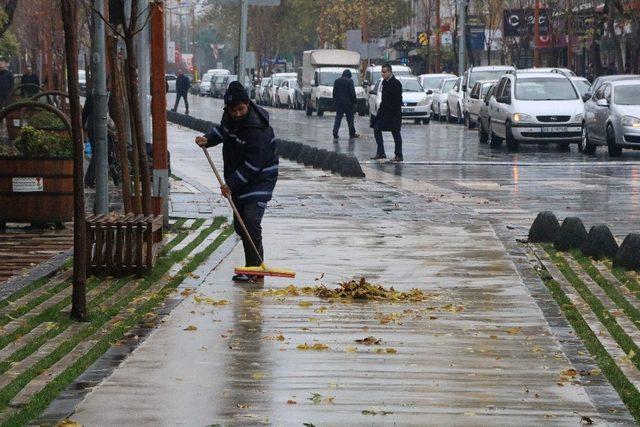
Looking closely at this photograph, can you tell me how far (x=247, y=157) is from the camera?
492 inches

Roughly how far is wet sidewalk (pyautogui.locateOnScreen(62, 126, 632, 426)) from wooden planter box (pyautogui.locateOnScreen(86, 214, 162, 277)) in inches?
21.9

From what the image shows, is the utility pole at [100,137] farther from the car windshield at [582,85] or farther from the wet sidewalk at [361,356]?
the car windshield at [582,85]

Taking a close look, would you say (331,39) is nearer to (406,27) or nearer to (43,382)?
(406,27)

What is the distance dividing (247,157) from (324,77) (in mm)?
51582

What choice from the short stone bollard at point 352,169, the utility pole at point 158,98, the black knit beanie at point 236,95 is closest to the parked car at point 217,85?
the short stone bollard at point 352,169

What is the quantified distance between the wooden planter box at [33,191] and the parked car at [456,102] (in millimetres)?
36326

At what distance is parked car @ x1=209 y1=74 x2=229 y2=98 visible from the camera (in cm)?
9732

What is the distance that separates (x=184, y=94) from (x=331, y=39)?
37548 millimetres

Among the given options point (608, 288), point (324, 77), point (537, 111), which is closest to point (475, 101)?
point (537, 111)

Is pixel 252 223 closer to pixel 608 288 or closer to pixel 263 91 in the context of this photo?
pixel 608 288

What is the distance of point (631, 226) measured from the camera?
17.6 m

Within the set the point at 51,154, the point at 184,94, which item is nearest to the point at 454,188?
the point at 51,154

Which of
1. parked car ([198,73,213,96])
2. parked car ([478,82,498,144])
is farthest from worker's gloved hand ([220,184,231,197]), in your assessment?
parked car ([198,73,213,96])

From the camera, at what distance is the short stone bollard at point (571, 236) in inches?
572
